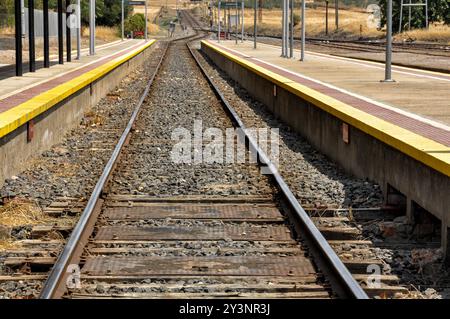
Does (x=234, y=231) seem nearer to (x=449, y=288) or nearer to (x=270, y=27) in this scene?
(x=449, y=288)

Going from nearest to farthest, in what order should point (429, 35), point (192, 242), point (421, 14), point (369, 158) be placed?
1. point (192, 242)
2. point (369, 158)
3. point (429, 35)
4. point (421, 14)

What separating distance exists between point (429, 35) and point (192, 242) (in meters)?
76.2

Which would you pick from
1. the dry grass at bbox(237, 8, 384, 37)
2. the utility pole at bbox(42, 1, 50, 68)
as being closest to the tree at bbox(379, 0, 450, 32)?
the dry grass at bbox(237, 8, 384, 37)

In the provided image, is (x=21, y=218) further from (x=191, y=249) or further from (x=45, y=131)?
(x=45, y=131)

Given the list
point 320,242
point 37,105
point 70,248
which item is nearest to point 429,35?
point 37,105

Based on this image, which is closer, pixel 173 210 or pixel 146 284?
pixel 146 284

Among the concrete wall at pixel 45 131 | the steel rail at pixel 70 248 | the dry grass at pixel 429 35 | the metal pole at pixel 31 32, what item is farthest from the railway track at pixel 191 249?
the dry grass at pixel 429 35

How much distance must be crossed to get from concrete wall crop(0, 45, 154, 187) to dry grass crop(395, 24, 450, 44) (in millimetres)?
57910

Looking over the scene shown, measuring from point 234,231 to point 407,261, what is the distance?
5.88 ft

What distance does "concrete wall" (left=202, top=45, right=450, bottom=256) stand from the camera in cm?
877

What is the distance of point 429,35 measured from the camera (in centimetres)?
8200
